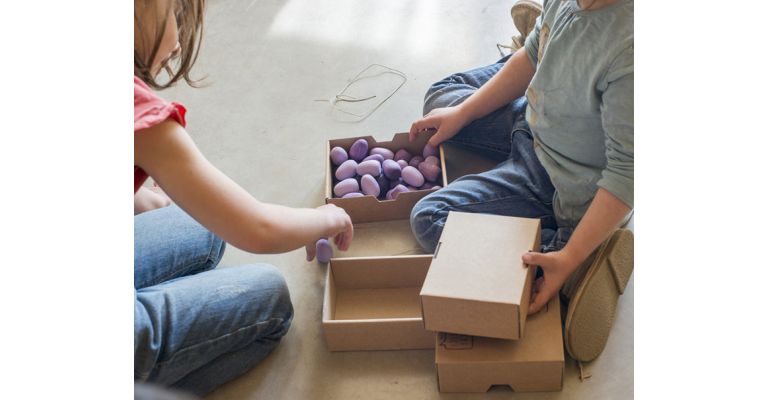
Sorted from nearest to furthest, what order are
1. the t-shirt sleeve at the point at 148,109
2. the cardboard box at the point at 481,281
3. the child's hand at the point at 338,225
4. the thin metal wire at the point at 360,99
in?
the t-shirt sleeve at the point at 148,109 < the cardboard box at the point at 481,281 < the child's hand at the point at 338,225 < the thin metal wire at the point at 360,99

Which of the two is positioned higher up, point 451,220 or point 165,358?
point 451,220

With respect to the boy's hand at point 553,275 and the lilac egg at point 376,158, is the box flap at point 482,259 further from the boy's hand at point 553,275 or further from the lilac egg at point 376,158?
the lilac egg at point 376,158

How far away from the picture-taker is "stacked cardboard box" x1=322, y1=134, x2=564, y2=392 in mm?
1114

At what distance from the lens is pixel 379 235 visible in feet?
5.11

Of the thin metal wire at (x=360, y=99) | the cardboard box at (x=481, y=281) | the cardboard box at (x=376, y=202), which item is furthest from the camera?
the thin metal wire at (x=360, y=99)

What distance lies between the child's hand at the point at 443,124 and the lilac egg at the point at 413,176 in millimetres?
84

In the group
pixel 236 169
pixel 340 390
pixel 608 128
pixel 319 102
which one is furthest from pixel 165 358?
pixel 319 102

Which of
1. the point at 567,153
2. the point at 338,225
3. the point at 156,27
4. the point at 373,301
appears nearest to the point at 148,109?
the point at 156,27

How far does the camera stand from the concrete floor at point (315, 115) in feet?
4.17

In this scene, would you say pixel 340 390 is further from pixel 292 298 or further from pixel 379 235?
pixel 379 235

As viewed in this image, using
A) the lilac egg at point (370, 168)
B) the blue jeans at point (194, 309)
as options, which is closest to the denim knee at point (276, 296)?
the blue jeans at point (194, 309)

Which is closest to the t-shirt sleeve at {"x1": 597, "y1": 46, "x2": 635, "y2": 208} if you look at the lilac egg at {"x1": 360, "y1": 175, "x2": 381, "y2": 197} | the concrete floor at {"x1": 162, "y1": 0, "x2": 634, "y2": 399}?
the concrete floor at {"x1": 162, "y1": 0, "x2": 634, "y2": 399}

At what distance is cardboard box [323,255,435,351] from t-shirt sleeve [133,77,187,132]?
49cm

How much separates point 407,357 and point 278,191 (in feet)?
1.81
